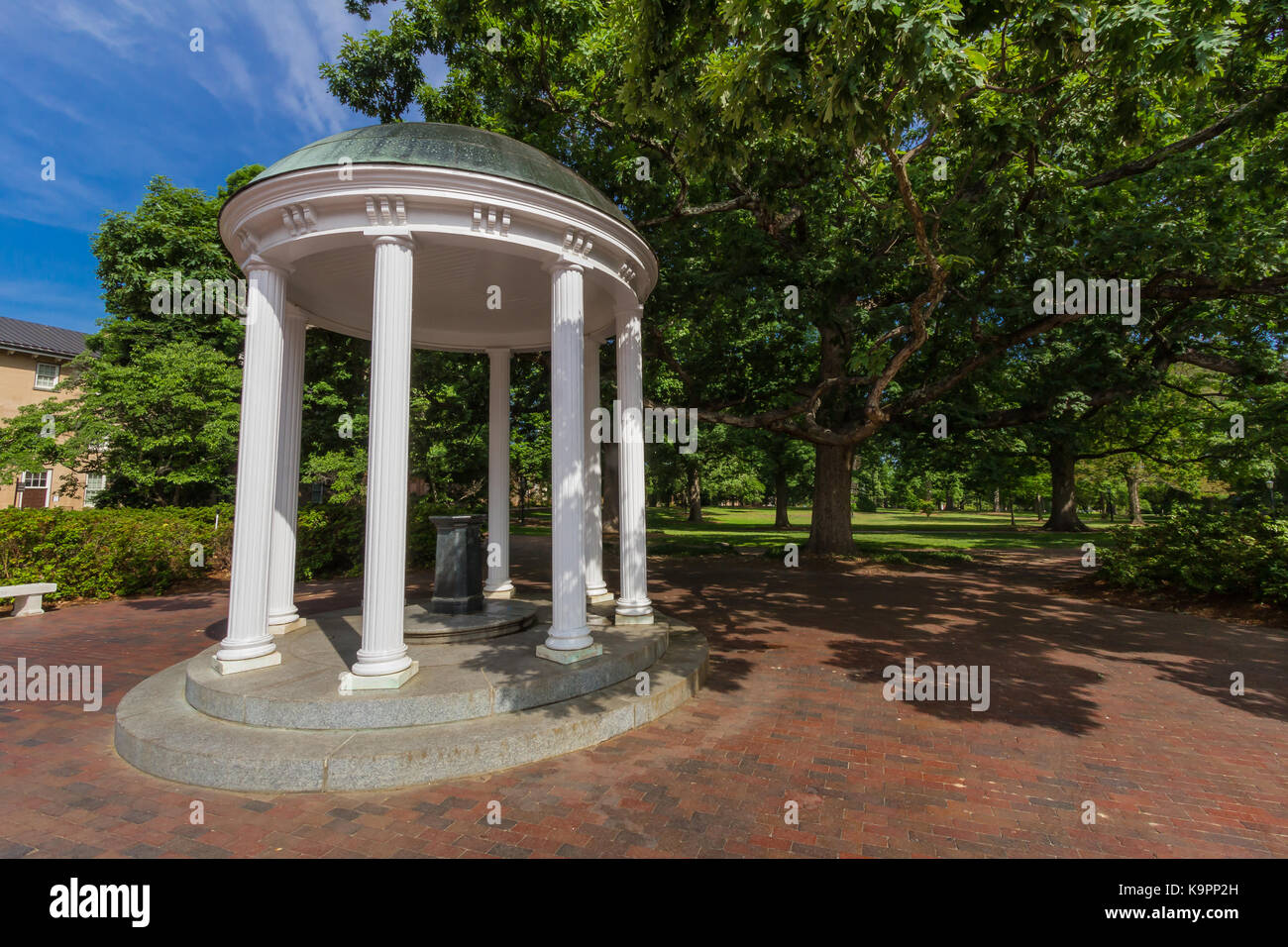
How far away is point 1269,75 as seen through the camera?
29.9ft

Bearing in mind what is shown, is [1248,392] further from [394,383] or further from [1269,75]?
[394,383]

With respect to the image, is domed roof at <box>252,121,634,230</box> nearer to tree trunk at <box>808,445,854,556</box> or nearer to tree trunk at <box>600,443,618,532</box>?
tree trunk at <box>808,445,854,556</box>

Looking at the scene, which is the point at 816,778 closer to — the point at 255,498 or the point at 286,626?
the point at 255,498

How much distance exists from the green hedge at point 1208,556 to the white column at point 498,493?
13404 mm

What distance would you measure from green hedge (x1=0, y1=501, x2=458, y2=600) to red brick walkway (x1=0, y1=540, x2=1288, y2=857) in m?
3.95

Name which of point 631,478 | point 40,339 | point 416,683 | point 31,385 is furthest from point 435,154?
point 40,339

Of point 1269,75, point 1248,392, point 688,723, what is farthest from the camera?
point 1248,392

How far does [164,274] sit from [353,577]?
1535 centimetres

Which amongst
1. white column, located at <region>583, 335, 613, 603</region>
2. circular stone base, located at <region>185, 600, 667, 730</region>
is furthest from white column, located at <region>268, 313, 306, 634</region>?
white column, located at <region>583, 335, 613, 603</region>

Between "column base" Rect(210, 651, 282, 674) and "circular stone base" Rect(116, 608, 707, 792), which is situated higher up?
"column base" Rect(210, 651, 282, 674)

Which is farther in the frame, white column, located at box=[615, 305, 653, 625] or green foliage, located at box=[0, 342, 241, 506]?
green foliage, located at box=[0, 342, 241, 506]

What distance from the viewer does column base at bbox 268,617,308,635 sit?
697 centimetres
